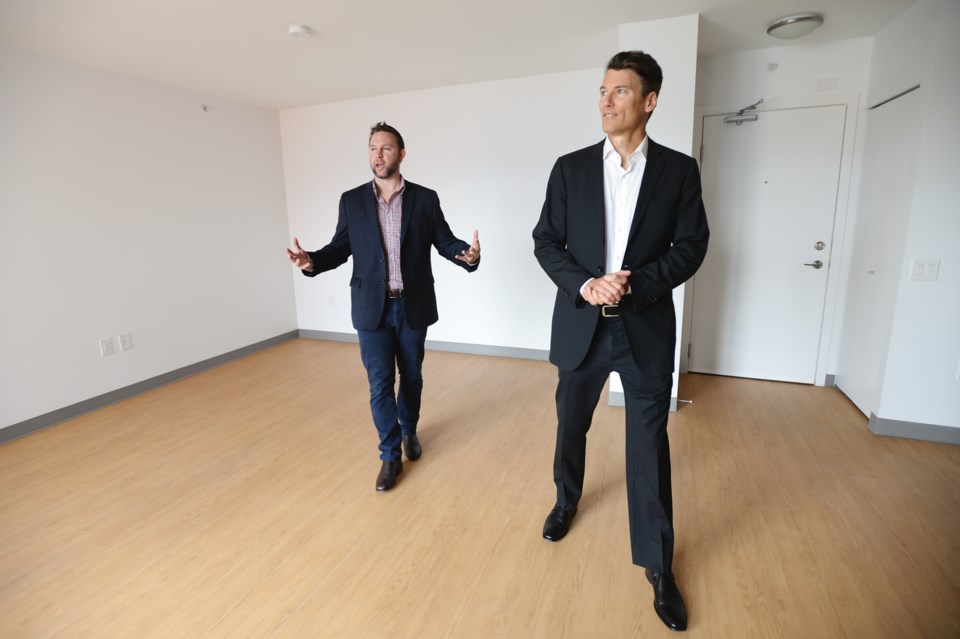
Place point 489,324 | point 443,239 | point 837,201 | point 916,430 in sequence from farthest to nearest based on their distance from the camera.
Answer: point 489,324 < point 837,201 < point 916,430 < point 443,239

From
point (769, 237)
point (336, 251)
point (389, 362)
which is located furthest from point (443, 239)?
point (769, 237)

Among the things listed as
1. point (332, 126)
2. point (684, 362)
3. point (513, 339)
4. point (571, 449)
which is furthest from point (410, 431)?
point (332, 126)

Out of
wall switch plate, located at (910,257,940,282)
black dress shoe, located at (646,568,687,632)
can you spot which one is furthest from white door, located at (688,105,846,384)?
black dress shoe, located at (646,568,687,632)

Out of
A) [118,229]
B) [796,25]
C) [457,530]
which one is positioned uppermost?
[796,25]

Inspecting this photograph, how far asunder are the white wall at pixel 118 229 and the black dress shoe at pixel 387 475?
277 cm

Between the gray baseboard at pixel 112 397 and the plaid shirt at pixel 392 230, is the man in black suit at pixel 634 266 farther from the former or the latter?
the gray baseboard at pixel 112 397

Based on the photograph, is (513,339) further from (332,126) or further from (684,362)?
(332,126)

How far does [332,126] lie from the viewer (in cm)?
516

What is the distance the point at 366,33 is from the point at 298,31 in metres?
0.44

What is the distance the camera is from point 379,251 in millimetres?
2400

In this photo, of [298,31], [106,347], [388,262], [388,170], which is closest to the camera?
[388,170]

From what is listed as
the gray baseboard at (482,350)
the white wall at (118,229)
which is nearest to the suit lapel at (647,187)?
the gray baseboard at (482,350)

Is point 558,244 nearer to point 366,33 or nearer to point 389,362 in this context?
point 389,362

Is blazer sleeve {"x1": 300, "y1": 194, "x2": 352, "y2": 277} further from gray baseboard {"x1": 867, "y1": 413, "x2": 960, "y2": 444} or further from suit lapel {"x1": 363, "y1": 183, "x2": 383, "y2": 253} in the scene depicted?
gray baseboard {"x1": 867, "y1": 413, "x2": 960, "y2": 444}
